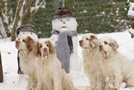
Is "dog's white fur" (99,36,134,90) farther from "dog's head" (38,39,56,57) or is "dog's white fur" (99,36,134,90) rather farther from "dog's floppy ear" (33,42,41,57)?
"dog's floppy ear" (33,42,41,57)

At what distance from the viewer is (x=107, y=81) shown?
4336 millimetres

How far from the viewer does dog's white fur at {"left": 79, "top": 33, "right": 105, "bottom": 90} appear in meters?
4.55

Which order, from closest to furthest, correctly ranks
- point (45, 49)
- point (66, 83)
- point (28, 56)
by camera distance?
point (45, 49)
point (66, 83)
point (28, 56)

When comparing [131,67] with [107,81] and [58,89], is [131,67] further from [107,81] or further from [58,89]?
→ [58,89]

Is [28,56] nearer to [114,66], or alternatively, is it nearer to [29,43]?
[29,43]

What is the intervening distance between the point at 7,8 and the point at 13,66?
467 centimetres

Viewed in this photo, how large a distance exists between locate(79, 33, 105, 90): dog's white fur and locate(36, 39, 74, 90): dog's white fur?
602 millimetres

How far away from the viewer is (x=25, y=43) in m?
4.43

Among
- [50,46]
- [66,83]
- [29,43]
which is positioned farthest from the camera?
[29,43]

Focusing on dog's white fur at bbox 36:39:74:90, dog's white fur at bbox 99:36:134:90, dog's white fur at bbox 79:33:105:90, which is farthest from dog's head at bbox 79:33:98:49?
dog's white fur at bbox 36:39:74:90

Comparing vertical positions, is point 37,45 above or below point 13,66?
above

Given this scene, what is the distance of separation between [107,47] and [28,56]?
55.5 inches

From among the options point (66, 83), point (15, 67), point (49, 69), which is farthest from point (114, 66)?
point (15, 67)

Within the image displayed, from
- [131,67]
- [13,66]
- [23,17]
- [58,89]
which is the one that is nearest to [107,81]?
[131,67]
